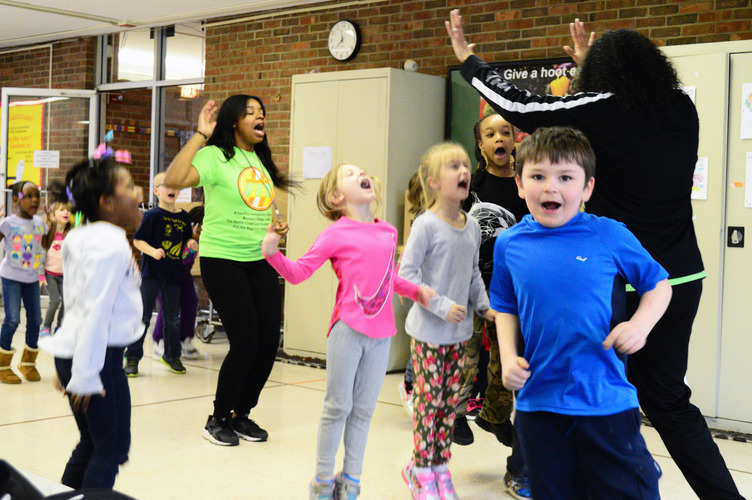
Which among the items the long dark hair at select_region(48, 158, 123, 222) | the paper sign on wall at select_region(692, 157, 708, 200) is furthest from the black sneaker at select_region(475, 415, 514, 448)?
the paper sign on wall at select_region(692, 157, 708, 200)

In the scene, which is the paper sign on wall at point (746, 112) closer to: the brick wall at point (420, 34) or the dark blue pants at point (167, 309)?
the brick wall at point (420, 34)

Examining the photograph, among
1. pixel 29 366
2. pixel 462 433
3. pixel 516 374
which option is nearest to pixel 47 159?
pixel 29 366

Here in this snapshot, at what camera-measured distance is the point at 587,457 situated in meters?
1.83

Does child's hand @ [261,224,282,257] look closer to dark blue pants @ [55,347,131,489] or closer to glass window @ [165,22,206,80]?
dark blue pants @ [55,347,131,489]

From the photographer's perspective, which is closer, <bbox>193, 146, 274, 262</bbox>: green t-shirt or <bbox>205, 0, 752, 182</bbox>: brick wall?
<bbox>193, 146, 274, 262</bbox>: green t-shirt

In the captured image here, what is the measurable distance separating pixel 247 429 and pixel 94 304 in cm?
189

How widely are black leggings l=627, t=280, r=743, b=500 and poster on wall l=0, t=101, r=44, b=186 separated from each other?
885cm

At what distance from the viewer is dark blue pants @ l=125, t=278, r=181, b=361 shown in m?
5.60

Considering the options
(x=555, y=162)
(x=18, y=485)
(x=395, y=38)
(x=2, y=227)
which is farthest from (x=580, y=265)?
(x=395, y=38)

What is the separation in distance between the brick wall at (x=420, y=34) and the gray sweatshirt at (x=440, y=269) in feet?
10.4

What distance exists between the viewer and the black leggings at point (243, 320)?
374cm

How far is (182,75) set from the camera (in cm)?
886

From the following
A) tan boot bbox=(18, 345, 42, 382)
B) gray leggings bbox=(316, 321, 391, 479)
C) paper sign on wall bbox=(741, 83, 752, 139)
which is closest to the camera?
gray leggings bbox=(316, 321, 391, 479)

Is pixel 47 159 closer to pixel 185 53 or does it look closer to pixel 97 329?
pixel 185 53
